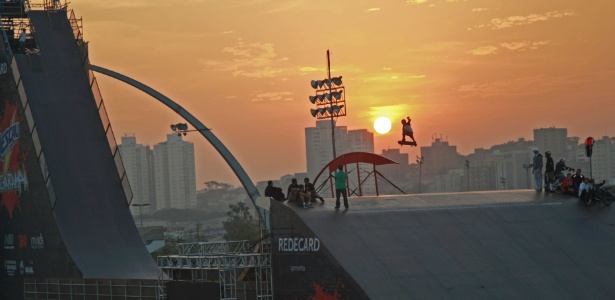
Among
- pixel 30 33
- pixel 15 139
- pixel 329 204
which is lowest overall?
pixel 329 204

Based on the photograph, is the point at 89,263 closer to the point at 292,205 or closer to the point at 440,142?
the point at 292,205

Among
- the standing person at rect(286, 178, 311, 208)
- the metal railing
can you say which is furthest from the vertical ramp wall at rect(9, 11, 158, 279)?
the standing person at rect(286, 178, 311, 208)

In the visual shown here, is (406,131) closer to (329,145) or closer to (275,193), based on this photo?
(275,193)

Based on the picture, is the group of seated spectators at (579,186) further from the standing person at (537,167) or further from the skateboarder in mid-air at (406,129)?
the skateboarder in mid-air at (406,129)

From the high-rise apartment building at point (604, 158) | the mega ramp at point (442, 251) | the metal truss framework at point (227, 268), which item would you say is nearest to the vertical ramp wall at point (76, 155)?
the metal truss framework at point (227, 268)

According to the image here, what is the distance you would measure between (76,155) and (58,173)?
1.27 metres

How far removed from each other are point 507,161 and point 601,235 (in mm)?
89998

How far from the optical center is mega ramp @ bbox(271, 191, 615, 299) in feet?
111

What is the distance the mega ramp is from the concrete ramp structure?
14.9 meters

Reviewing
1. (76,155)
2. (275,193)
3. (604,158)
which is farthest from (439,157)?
(275,193)

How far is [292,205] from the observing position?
36.8 m

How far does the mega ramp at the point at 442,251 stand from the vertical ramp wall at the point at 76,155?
49.2 ft

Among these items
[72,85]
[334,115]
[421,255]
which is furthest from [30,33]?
[421,255]

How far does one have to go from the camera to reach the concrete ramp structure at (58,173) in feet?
163
